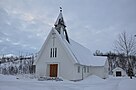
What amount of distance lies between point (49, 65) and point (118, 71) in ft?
111

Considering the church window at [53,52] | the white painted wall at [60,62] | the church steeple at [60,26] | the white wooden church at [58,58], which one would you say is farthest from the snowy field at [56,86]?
the church steeple at [60,26]

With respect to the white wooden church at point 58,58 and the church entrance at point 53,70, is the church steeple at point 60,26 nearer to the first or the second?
the white wooden church at point 58,58

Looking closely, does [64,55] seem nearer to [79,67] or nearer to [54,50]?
[54,50]

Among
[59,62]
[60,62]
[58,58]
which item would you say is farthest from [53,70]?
[58,58]

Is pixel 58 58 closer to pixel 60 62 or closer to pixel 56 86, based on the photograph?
pixel 60 62

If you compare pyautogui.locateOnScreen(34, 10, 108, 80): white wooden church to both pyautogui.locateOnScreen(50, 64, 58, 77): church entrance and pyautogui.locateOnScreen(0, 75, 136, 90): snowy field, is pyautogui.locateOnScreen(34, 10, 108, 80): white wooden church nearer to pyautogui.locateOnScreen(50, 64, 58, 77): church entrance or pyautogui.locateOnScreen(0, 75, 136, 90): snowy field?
pyautogui.locateOnScreen(50, 64, 58, 77): church entrance

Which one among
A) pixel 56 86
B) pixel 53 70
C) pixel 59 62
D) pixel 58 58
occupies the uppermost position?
pixel 58 58

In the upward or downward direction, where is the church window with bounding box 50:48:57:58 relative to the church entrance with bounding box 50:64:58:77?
upward

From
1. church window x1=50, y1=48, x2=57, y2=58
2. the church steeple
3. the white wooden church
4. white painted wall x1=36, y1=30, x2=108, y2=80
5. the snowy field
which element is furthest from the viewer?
the church steeple

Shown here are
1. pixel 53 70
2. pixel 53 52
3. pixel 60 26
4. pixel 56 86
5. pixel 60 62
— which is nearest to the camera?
pixel 56 86

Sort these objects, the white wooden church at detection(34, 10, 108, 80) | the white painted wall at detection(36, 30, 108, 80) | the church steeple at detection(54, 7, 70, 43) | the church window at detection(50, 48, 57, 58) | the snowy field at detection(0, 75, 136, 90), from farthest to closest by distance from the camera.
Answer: the church steeple at detection(54, 7, 70, 43) < the church window at detection(50, 48, 57, 58) < the white wooden church at detection(34, 10, 108, 80) < the white painted wall at detection(36, 30, 108, 80) < the snowy field at detection(0, 75, 136, 90)

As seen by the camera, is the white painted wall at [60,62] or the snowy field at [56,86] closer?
the snowy field at [56,86]

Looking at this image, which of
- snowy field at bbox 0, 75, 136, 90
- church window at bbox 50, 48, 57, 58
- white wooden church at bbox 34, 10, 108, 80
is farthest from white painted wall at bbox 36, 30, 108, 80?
snowy field at bbox 0, 75, 136, 90

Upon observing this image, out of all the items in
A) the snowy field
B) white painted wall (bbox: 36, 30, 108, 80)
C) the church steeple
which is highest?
the church steeple
